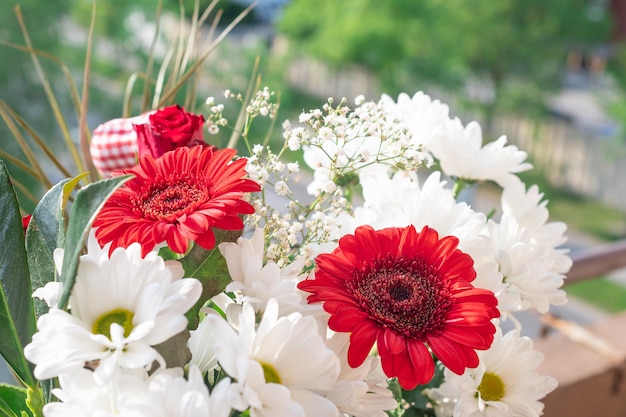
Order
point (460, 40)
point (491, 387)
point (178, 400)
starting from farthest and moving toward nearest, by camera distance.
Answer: point (460, 40) → point (491, 387) → point (178, 400)

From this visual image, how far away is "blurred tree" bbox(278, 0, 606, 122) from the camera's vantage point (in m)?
6.49

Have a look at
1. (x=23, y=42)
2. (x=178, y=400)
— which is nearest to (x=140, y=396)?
(x=178, y=400)

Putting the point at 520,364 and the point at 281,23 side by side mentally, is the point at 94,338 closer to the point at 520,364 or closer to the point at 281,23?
the point at 520,364

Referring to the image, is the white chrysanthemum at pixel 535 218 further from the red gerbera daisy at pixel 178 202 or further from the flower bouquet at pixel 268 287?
the red gerbera daisy at pixel 178 202

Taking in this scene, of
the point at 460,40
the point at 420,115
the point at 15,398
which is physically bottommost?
the point at 460,40

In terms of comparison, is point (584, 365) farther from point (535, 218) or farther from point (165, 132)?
point (165, 132)

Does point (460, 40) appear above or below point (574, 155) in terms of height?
above

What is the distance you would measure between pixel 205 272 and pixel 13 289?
0.08m

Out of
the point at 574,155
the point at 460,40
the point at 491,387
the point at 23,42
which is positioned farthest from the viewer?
the point at 460,40

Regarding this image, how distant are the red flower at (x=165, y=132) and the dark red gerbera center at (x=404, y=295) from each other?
0.41ft

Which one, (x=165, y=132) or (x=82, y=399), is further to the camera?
(x=165, y=132)

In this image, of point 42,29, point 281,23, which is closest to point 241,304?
point 42,29

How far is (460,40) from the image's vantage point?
21.8 ft

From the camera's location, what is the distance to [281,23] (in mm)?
7863
